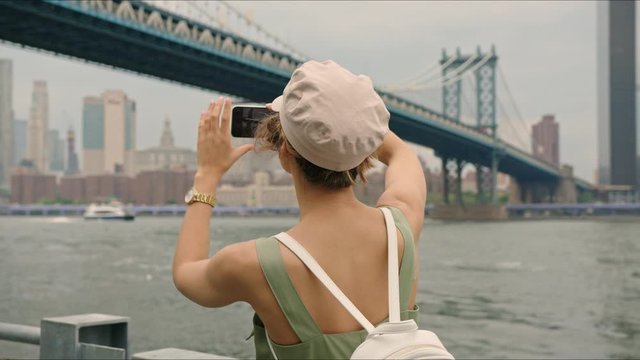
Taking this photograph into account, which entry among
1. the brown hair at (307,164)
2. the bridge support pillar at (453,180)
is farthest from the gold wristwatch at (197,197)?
the bridge support pillar at (453,180)

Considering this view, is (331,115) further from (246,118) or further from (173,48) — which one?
(173,48)

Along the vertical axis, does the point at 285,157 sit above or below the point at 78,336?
above

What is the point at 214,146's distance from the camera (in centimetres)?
134

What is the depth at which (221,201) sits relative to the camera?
89.4 meters

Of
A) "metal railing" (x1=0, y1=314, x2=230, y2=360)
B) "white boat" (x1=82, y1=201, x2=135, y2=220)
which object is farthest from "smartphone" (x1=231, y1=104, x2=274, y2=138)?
"white boat" (x1=82, y1=201, x2=135, y2=220)

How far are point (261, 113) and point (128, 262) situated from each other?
2904 centimetres

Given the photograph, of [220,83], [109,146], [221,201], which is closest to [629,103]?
[220,83]

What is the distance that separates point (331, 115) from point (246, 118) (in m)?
0.19

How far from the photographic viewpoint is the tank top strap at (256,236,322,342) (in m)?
1.19

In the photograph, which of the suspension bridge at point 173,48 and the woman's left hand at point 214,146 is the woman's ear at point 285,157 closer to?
the woman's left hand at point 214,146

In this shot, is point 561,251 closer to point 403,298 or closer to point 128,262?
point 128,262

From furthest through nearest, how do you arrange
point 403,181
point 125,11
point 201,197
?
1. point 125,11
2. point 403,181
3. point 201,197

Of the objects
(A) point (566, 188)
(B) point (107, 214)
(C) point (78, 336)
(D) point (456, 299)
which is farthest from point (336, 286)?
(B) point (107, 214)

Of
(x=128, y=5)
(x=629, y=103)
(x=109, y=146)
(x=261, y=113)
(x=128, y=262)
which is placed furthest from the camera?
(x=109, y=146)
